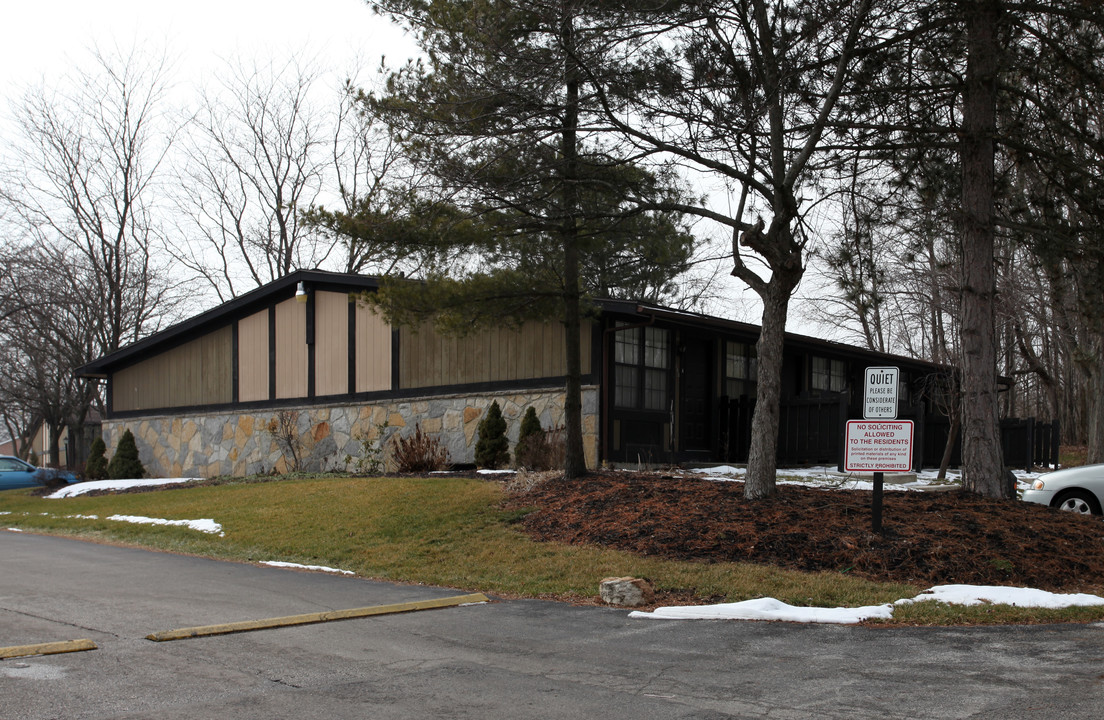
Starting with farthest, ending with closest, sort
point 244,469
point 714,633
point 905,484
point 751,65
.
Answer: point 244,469 → point 905,484 → point 751,65 → point 714,633

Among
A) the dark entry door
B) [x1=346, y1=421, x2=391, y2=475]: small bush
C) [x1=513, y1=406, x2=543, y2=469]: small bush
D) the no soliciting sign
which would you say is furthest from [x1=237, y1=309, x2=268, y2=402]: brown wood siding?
the no soliciting sign

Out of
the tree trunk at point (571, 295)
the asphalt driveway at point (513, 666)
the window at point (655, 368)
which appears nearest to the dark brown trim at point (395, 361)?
the window at point (655, 368)

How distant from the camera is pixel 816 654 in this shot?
6.36 m

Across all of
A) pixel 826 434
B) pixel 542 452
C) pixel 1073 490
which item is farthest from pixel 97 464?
pixel 1073 490

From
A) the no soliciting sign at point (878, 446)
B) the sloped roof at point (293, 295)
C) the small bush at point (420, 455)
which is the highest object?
the sloped roof at point (293, 295)

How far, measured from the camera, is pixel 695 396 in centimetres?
2019

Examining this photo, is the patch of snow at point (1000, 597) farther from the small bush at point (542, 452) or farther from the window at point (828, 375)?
the window at point (828, 375)

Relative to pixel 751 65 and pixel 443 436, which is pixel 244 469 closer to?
pixel 443 436

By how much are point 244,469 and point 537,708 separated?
66.9 feet

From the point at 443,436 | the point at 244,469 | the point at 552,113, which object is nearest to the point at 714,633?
the point at 552,113

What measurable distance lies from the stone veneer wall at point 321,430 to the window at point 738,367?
4.61 meters

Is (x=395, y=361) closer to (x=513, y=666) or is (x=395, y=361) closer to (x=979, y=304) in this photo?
(x=979, y=304)

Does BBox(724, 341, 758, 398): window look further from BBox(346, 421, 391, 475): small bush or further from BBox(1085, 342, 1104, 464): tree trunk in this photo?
BBox(1085, 342, 1104, 464): tree trunk

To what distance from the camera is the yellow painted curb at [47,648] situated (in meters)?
5.97
